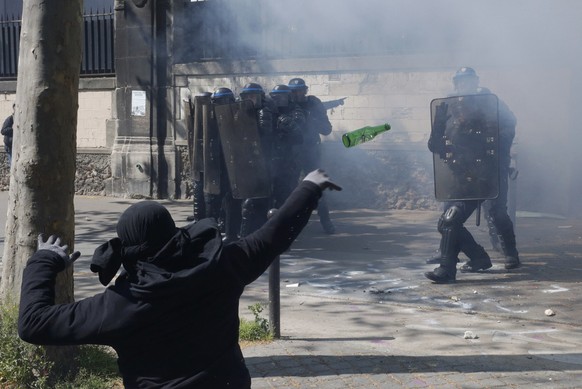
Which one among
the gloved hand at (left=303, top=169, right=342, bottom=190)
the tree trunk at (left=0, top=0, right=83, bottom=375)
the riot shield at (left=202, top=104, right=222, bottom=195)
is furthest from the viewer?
the riot shield at (left=202, top=104, right=222, bottom=195)

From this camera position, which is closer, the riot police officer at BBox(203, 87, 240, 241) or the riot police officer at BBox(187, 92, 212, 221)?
the riot police officer at BBox(203, 87, 240, 241)

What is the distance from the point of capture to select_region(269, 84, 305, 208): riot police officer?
347 inches

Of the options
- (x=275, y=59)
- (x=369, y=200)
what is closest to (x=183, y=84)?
(x=275, y=59)

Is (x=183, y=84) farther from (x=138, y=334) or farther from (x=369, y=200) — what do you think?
(x=138, y=334)

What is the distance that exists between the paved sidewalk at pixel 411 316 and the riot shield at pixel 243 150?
0.82m

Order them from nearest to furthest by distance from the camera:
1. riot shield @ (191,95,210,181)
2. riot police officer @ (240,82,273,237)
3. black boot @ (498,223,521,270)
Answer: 1. black boot @ (498,223,521,270)
2. riot police officer @ (240,82,273,237)
3. riot shield @ (191,95,210,181)

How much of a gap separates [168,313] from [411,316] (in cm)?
367

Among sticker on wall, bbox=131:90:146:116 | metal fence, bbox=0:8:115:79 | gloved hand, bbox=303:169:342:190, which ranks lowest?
gloved hand, bbox=303:169:342:190

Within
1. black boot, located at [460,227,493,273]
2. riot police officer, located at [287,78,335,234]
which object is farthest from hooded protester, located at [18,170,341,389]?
riot police officer, located at [287,78,335,234]

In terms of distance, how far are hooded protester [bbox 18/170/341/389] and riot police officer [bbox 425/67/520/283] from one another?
15.1 feet

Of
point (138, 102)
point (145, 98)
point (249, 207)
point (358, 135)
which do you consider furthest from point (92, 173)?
point (358, 135)

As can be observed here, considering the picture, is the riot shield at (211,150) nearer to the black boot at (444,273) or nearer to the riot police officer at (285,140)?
the riot police officer at (285,140)

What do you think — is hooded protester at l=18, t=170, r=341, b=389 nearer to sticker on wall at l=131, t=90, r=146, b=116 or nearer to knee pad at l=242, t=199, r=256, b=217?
knee pad at l=242, t=199, r=256, b=217

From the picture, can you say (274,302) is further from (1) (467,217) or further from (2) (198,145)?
(2) (198,145)
